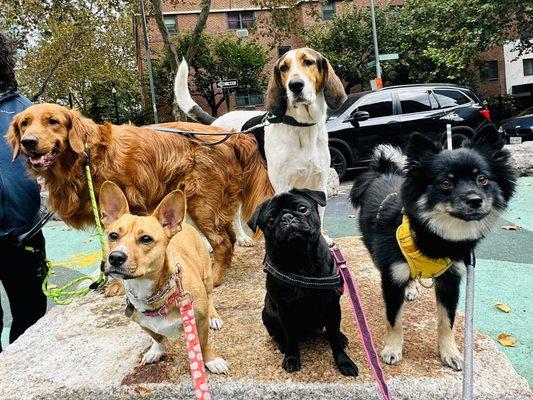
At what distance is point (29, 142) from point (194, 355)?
1900 millimetres

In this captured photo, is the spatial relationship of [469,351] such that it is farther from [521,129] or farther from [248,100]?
[248,100]

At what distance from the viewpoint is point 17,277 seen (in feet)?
9.66

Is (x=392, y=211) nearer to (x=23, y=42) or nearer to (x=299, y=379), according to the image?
(x=299, y=379)

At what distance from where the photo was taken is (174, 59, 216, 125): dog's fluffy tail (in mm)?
4375

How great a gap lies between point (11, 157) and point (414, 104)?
9.16m

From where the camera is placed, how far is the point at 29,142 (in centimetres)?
275

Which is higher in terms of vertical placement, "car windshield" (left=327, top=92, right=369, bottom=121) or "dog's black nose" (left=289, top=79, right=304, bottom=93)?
"car windshield" (left=327, top=92, right=369, bottom=121)

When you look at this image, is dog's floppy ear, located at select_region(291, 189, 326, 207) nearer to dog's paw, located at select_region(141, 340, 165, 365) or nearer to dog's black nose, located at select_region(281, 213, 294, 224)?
dog's black nose, located at select_region(281, 213, 294, 224)

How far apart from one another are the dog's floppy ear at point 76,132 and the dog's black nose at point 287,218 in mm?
1801

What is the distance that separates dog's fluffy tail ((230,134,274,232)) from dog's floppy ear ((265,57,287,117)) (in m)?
0.53

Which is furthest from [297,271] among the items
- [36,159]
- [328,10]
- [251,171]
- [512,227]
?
[328,10]

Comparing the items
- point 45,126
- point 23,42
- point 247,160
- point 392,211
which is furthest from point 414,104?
point 23,42

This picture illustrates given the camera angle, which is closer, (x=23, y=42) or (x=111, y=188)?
(x=111, y=188)

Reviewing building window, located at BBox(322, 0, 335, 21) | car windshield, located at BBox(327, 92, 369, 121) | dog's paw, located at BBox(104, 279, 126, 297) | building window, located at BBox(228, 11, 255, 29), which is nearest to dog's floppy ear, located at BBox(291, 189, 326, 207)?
dog's paw, located at BBox(104, 279, 126, 297)
